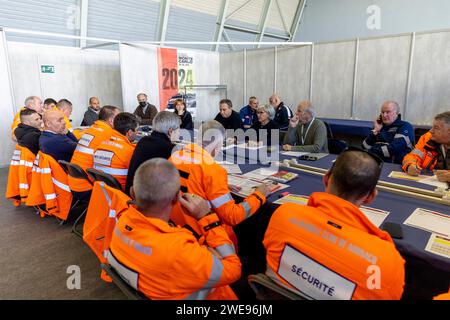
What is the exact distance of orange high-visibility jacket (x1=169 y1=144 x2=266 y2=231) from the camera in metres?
1.69

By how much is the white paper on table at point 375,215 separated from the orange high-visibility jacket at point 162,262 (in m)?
0.85

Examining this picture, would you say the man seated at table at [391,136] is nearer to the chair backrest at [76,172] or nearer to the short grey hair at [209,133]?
the short grey hair at [209,133]

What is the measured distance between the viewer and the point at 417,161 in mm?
2391

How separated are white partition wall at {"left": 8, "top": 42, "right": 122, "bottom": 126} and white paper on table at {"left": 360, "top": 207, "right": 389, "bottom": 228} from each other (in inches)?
252

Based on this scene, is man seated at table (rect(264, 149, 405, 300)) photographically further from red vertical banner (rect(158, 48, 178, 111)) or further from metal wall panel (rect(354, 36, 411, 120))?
red vertical banner (rect(158, 48, 178, 111))

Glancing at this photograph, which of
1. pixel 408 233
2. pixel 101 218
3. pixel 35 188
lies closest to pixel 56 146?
pixel 35 188

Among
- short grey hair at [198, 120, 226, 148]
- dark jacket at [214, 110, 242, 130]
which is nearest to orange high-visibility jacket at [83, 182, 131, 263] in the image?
short grey hair at [198, 120, 226, 148]

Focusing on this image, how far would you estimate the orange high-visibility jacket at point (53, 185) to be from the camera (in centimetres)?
301

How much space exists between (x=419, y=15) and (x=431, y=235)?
31.4 ft

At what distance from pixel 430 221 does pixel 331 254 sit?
901 mm

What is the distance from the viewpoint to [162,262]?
3.30 ft

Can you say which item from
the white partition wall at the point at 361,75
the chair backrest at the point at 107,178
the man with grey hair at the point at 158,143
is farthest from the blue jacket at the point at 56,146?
the white partition wall at the point at 361,75
